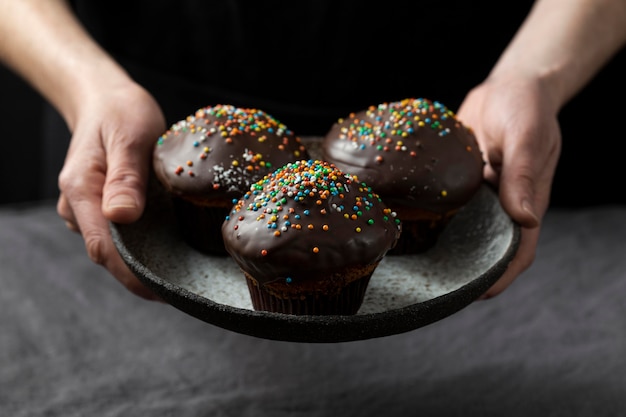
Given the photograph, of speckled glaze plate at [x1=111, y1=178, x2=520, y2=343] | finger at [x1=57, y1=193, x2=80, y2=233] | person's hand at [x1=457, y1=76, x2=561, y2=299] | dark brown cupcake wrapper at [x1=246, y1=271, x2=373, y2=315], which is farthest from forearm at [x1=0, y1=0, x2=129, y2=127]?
person's hand at [x1=457, y1=76, x2=561, y2=299]

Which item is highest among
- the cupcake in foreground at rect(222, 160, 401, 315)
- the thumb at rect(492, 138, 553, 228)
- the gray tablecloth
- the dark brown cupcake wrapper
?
the thumb at rect(492, 138, 553, 228)

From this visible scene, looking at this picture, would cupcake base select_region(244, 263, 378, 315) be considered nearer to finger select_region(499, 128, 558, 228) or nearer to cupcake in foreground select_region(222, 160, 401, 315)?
cupcake in foreground select_region(222, 160, 401, 315)

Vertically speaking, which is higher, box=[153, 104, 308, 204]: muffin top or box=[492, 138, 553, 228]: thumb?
box=[492, 138, 553, 228]: thumb

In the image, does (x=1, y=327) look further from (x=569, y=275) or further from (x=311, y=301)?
(x=569, y=275)

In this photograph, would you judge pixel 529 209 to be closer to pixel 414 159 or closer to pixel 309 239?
pixel 414 159

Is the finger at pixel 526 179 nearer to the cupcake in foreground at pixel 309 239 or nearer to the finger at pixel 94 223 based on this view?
the cupcake in foreground at pixel 309 239

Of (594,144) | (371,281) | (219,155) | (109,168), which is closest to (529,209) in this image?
(371,281)

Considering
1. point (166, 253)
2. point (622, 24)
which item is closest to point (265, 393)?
point (166, 253)
